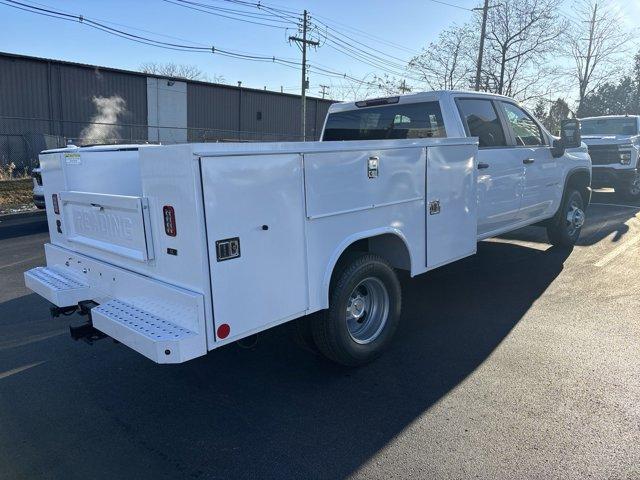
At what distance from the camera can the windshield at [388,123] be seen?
534 centimetres

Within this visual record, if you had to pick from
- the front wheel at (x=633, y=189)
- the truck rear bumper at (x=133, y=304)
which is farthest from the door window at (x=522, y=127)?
the front wheel at (x=633, y=189)

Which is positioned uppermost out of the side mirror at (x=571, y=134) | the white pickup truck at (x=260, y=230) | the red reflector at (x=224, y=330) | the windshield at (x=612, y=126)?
the windshield at (x=612, y=126)

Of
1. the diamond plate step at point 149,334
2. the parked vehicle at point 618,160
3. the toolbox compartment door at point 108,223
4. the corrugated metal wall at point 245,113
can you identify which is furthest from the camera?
the corrugated metal wall at point 245,113

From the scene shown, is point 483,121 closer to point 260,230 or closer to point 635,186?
point 260,230

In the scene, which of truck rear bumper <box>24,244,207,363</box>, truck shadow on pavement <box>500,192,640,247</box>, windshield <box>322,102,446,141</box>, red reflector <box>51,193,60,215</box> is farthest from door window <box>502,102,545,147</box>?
red reflector <box>51,193,60,215</box>

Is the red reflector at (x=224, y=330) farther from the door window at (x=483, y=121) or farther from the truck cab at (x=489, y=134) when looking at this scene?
the door window at (x=483, y=121)

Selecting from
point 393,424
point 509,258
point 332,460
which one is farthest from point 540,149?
point 332,460

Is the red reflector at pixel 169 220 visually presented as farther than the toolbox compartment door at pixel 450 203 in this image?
No

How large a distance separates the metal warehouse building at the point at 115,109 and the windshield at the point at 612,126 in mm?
17481

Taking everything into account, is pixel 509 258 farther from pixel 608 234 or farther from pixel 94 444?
pixel 94 444

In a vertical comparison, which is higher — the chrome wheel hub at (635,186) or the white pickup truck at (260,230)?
the white pickup truck at (260,230)

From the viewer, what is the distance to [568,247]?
7.74 m

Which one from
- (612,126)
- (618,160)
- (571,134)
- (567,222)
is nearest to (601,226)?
(567,222)

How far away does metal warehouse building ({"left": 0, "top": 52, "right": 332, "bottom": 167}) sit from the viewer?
72.3 ft
